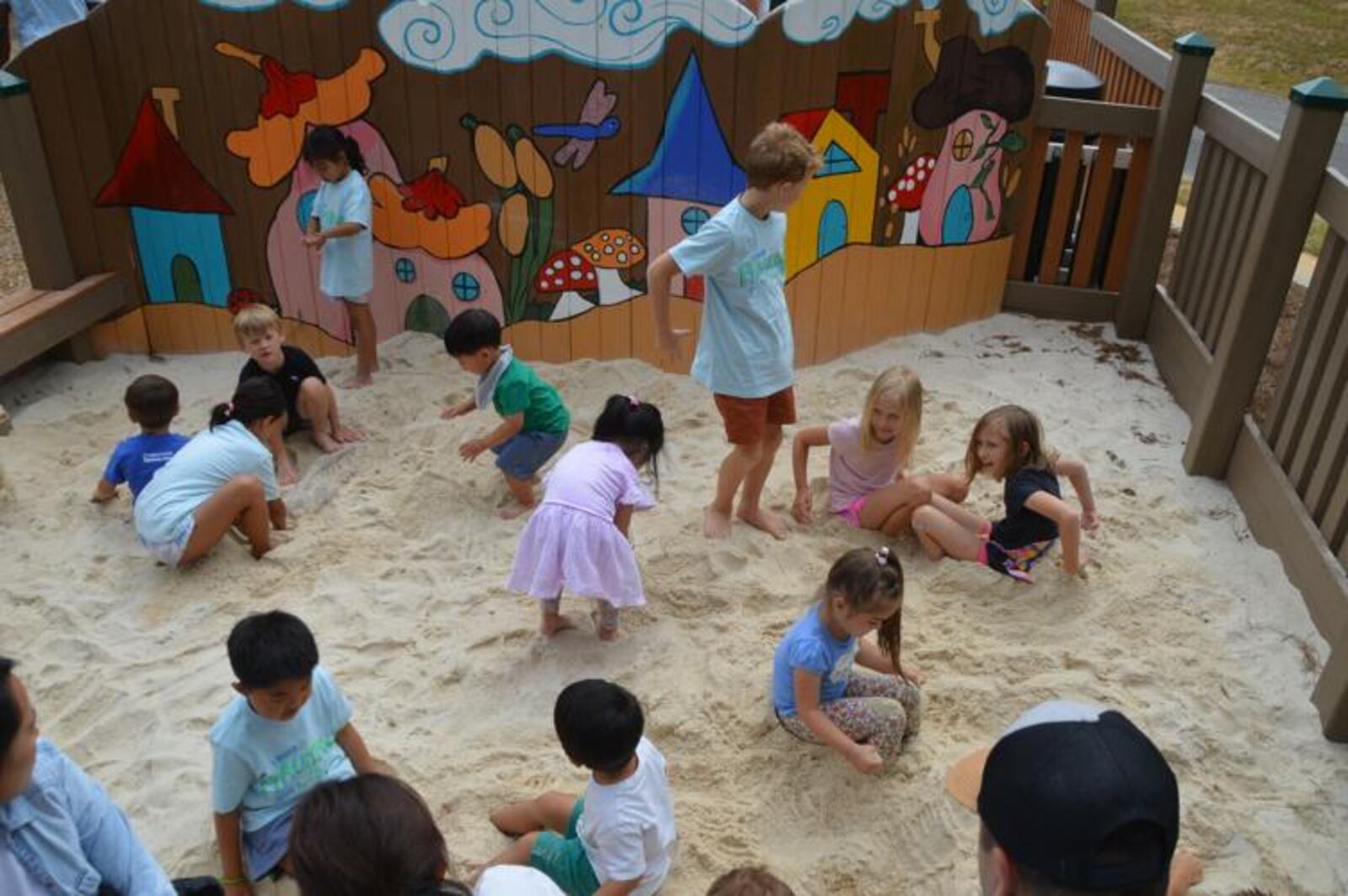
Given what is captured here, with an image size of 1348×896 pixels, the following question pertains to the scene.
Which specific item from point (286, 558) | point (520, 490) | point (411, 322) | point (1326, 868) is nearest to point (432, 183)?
point (411, 322)

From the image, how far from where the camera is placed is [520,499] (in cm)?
458

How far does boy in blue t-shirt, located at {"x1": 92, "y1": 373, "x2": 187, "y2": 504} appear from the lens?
423 cm

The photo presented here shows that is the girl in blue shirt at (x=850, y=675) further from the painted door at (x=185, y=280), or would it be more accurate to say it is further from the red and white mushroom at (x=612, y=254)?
the painted door at (x=185, y=280)

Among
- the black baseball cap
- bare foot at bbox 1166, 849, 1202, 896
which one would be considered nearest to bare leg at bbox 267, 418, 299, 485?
bare foot at bbox 1166, 849, 1202, 896

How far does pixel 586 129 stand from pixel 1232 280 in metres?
3.04

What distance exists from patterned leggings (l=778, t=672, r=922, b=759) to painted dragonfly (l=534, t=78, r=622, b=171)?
3.08 metres

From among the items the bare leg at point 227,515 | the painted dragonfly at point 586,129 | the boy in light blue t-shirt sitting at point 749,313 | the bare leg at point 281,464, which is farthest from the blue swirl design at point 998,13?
the bare leg at point 227,515

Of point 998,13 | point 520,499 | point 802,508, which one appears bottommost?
point 520,499

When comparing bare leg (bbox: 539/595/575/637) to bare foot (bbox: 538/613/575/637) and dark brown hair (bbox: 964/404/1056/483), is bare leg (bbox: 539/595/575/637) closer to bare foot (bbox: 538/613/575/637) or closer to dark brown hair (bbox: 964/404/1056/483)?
bare foot (bbox: 538/613/575/637)

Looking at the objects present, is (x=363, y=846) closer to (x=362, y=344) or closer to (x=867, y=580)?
(x=867, y=580)

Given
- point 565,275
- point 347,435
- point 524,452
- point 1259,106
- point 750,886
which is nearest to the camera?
point 750,886

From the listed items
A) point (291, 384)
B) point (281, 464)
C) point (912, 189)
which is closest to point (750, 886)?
point (281, 464)

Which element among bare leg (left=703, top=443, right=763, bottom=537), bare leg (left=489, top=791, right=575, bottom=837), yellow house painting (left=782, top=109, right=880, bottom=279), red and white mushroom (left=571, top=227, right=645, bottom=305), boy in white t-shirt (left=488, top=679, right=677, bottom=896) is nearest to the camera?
boy in white t-shirt (left=488, top=679, right=677, bottom=896)

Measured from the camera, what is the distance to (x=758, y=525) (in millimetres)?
4328
